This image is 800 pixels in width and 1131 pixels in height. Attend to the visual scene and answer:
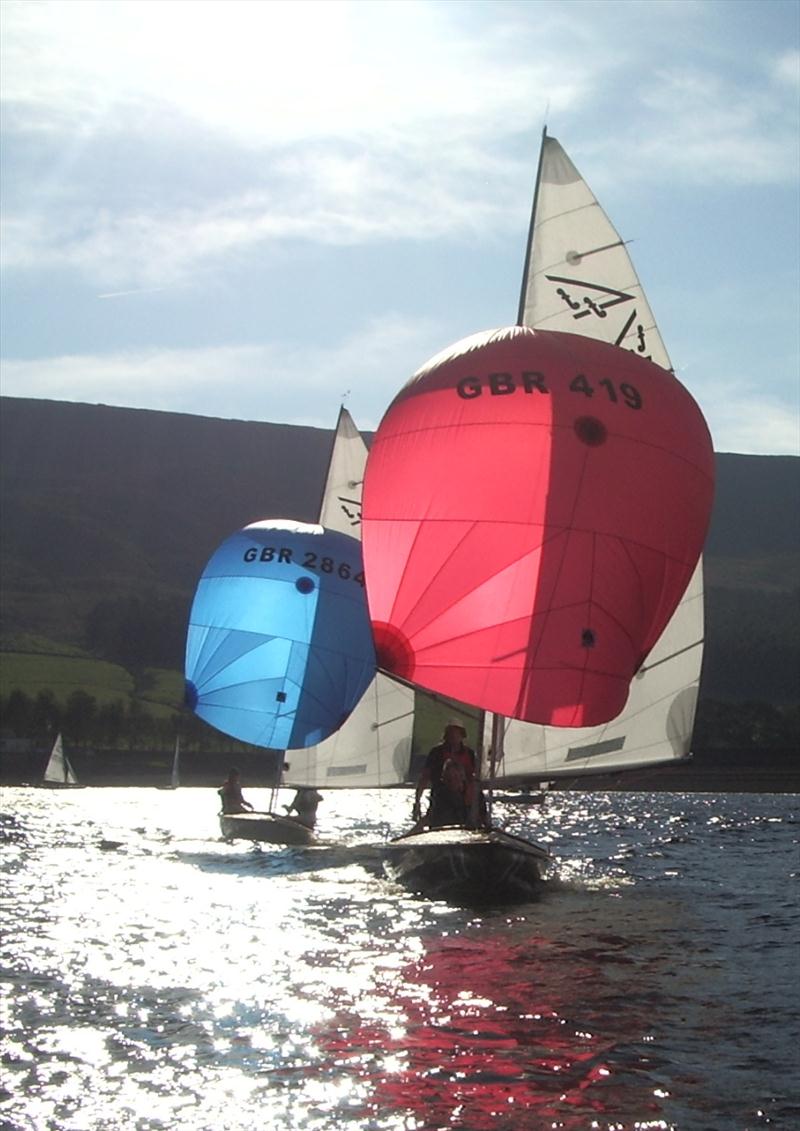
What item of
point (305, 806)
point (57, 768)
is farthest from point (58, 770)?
point (305, 806)

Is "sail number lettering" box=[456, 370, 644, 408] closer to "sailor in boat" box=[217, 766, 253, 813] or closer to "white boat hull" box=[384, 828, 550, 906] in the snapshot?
"white boat hull" box=[384, 828, 550, 906]

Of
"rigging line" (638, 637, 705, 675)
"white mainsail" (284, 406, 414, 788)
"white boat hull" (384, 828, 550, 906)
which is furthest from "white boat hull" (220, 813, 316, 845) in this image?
"white boat hull" (384, 828, 550, 906)

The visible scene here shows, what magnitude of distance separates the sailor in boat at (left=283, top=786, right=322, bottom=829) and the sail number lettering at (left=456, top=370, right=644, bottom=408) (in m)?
21.2

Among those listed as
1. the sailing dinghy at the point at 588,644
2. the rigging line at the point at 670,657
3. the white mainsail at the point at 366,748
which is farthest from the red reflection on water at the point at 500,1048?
the white mainsail at the point at 366,748

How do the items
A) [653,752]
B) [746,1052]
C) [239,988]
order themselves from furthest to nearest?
1. [653,752]
2. [239,988]
3. [746,1052]

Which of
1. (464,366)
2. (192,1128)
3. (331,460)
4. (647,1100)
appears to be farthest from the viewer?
(331,460)

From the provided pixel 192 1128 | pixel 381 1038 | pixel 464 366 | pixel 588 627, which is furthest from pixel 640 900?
pixel 192 1128

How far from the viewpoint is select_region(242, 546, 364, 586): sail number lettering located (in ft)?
144

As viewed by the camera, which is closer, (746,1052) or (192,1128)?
(192,1128)

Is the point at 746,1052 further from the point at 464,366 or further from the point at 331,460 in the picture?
the point at 331,460

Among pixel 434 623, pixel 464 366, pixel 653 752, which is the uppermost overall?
pixel 464 366

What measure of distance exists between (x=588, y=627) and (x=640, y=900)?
625cm

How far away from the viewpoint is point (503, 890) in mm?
26359

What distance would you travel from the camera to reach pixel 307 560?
144 ft
